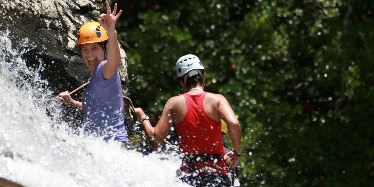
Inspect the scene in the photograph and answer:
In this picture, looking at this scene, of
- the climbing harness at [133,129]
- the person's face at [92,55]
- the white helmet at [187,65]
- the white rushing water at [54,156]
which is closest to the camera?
the white rushing water at [54,156]

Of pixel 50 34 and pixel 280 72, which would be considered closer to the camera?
pixel 50 34

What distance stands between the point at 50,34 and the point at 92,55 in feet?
4.97

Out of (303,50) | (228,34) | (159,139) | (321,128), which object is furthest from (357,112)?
(159,139)

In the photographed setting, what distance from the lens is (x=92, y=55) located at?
19.1ft

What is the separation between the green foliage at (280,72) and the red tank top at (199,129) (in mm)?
4634

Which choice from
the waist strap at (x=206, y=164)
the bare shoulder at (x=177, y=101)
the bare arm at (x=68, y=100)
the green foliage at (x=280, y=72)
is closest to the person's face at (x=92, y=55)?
the bare arm at (x=68, y=100)

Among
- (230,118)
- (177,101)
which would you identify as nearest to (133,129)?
(177,101)

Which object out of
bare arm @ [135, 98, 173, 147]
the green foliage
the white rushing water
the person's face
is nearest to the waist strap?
the white rushing water

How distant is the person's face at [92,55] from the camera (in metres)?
5.75

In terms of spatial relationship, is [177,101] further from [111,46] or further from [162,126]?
[111,46]

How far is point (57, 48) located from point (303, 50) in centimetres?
475

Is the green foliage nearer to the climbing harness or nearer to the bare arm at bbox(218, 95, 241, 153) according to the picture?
the climbing harness

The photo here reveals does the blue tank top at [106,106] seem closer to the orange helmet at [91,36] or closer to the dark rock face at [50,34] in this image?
the orange helmet at [91,36]

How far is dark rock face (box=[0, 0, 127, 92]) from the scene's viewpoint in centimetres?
692
